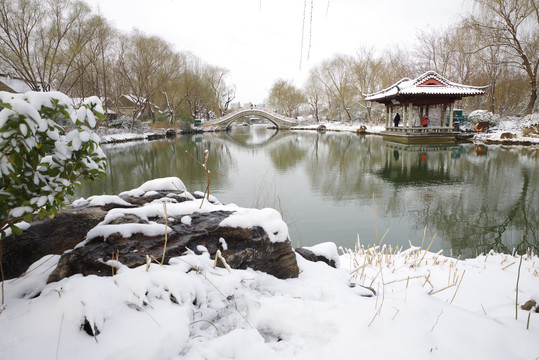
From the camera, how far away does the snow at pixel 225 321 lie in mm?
1207

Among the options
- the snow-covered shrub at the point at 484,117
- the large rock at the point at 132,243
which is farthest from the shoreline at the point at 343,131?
the large rock at the point at 132,243

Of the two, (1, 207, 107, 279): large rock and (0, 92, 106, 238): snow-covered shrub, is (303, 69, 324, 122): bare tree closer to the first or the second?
(1, 207, 107, 279): large rock

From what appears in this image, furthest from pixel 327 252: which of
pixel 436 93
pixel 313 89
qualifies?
pixel 313 89

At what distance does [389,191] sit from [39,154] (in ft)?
24.1

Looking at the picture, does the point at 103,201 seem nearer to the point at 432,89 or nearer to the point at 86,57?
the point at 432,89

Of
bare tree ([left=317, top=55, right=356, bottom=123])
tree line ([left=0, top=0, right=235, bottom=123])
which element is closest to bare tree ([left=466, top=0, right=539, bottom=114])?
bare tree ([left=317, top=55, right=356, bottom=123])

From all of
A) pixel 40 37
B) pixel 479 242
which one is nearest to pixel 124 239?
pixel 479 242

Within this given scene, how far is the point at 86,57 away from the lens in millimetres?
22016

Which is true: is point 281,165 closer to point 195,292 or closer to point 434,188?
point 434,188

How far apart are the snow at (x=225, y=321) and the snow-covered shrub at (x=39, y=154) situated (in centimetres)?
43

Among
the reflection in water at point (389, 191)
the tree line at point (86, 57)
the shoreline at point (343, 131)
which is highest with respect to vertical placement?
the tree line at point (86, 57)

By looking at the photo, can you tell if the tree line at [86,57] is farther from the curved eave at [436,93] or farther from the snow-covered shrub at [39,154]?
the curved eave at [436,93]

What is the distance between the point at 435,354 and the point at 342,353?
439mm

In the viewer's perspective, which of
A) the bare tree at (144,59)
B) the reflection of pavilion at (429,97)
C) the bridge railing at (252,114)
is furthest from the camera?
the bridge railing at (252,114)
